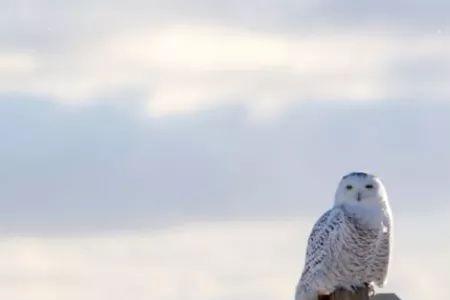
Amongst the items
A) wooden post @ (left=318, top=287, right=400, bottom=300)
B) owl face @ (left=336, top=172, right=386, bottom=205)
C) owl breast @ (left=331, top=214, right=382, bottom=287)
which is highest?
owl face @ (left=336, top=172, right=386, bottom=205)

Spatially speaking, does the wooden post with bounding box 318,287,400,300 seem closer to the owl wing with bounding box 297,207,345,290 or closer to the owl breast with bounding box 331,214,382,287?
the owl wing with bounding box 297,207,345,290

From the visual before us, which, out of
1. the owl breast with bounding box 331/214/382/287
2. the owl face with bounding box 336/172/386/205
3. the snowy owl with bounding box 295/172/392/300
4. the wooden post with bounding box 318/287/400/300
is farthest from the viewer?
the owl face with bounding box 336/172/386/205

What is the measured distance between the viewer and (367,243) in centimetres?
1166

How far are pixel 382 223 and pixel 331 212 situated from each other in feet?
2.03

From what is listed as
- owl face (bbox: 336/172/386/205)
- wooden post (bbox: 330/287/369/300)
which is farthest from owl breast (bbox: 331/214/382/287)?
wooden post (bbox: 330/287/369/300)

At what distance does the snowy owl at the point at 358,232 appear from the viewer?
450 inches

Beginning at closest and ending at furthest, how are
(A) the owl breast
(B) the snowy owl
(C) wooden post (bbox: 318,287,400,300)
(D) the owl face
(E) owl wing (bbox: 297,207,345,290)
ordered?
1. (C) wooden post (bbox: 318,287,400,300)
2. (E) owl wing (bbox: 297,207,345,290)
3. (A) the owl breast
4. (B) the snowy owl
5. (D) the owl face

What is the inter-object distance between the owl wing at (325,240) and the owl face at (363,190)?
220 millimetres

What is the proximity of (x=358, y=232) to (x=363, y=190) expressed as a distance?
501 millimetres

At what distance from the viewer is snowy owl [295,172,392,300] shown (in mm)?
11438

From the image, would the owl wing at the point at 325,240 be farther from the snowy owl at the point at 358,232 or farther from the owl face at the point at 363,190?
the owl face at the point at 363,190

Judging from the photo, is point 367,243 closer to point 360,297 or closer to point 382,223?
point 382,223

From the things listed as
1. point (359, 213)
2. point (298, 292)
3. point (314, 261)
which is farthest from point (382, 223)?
point (298, 292)

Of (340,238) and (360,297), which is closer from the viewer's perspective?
(360,297)
